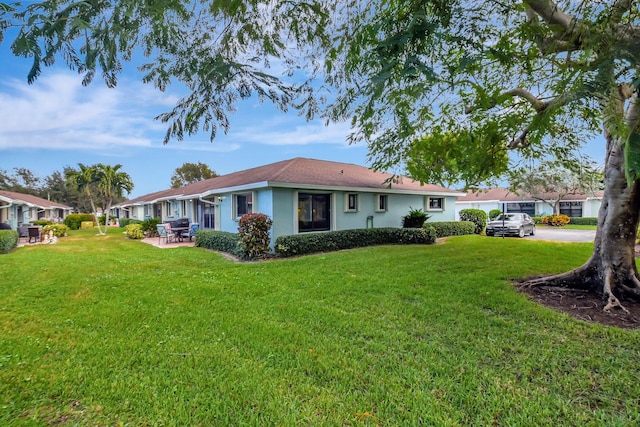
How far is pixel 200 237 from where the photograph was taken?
15516 mm

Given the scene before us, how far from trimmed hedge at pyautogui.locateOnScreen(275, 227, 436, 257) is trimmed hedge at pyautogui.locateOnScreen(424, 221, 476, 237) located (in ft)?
8.22

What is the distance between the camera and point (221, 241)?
13.8 m

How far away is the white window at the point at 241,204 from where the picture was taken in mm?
14062

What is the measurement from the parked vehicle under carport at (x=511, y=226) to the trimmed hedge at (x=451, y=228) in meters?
1.54

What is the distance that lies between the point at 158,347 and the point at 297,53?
5.11m

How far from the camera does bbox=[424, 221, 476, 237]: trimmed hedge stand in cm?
1805

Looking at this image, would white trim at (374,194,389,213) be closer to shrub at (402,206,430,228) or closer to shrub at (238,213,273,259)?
shrub at (402,206,430,228)

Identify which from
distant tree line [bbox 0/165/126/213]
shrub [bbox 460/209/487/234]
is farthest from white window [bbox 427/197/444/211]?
distant tree line [bbox 0/165/126/213]

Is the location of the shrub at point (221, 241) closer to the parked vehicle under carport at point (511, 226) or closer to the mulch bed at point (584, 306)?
the mulch bed at point (584, 306)

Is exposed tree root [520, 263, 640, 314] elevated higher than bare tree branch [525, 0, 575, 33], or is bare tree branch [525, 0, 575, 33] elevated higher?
bare tree branch [525, 0, 575, 33]

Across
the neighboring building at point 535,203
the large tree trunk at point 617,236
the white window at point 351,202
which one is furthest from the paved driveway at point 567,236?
the large tree trunk at point 617,236

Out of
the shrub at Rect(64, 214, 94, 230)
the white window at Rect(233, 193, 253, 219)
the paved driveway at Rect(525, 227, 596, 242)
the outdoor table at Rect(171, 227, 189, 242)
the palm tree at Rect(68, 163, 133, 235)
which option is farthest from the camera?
the shrub at Rect(64, 214, 94, 230)

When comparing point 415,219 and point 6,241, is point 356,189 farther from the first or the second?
point 6,241

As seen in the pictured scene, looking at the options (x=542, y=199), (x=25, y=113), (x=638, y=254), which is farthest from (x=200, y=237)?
(x=542, y=199)
